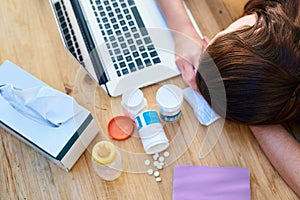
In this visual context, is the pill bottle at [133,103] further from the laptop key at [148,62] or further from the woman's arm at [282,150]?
the woman's arm at [282,150]

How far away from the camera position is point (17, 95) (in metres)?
0.86

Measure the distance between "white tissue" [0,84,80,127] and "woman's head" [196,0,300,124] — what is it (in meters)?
0.26

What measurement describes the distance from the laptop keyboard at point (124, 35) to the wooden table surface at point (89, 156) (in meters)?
0.06

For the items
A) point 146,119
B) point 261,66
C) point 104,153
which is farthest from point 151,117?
point 261,66

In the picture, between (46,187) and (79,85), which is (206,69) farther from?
(46,187)

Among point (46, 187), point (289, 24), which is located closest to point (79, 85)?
point (46, 187)

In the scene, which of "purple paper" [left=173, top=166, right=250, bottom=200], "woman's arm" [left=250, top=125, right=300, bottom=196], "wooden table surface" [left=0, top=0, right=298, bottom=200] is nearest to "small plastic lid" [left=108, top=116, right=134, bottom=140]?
"wooden table surface" [left=0, top=0, right=298, bottom=200]

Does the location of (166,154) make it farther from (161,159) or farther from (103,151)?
(103,151)

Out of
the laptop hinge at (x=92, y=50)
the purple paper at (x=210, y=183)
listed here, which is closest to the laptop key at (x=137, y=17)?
the laptop hinge at (x=92, y=50)

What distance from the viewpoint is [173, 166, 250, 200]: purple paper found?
84cm

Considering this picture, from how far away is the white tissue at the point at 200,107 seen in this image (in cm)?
90

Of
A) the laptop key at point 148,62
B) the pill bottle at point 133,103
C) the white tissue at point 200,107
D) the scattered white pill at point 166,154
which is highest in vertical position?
the laptop key at point 148,62

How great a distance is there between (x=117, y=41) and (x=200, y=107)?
0.72 ft

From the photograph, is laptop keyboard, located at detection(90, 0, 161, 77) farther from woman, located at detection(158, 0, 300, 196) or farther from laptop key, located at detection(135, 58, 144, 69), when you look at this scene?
woman, located at detection(158, 0, 300, 196)
